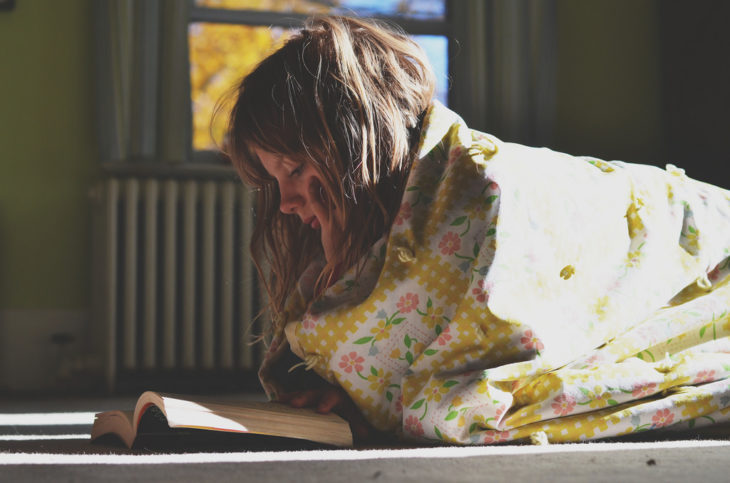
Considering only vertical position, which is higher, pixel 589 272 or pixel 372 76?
pixel 372 76

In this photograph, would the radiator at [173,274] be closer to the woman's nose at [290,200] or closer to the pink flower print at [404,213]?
the woman's nose at [290,200]

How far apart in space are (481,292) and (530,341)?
0.08m

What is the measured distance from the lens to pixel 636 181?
1185 millimetres

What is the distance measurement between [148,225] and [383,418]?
1780 millimetres

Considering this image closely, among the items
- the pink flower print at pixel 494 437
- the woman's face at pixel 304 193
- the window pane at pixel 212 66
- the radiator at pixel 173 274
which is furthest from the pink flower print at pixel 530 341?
the window pane at pixel 212 66

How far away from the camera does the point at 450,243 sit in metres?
1.03

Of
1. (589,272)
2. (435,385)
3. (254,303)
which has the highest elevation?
(589,272)

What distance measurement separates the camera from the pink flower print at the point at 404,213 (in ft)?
3.49

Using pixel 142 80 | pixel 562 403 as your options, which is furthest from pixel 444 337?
pixel 142 80

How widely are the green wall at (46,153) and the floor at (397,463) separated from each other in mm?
1802

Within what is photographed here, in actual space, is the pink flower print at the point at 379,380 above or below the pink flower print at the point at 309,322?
below

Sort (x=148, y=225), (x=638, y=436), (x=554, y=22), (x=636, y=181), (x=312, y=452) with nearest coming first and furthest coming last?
(x=312, y=452) → (x=638, y=436) → (x=636, y=181) → (x=148, y=225) → (x=554, y=22)

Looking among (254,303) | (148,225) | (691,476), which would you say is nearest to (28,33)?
(148,225)

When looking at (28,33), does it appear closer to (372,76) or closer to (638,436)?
(372,76)
